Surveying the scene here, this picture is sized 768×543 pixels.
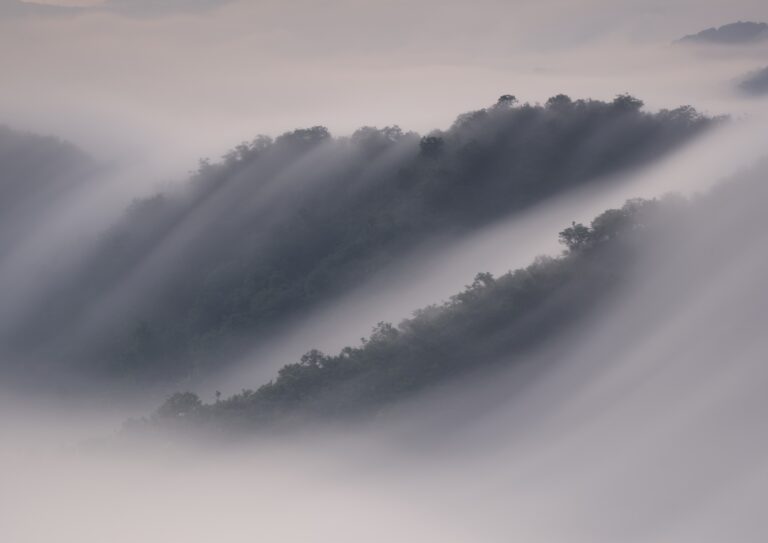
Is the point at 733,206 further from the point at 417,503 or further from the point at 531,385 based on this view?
the point at 417,503

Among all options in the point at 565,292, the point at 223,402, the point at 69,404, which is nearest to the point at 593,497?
the point at 565,292

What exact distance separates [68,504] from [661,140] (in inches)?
1239

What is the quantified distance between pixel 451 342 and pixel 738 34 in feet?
284

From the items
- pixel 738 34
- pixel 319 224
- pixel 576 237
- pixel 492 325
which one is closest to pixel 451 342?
pixel 492 325

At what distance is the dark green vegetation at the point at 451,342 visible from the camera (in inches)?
1228

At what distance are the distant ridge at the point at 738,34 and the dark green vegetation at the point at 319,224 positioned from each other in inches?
2339

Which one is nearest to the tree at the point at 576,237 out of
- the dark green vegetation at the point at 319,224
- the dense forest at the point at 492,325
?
the dense forest at the point at 492,325

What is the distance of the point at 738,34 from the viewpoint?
10962 cm

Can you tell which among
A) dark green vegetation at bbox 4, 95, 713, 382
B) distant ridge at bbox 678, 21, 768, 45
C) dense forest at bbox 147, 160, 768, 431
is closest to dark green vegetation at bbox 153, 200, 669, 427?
dense forest at bbox 147, 160, 768, 431

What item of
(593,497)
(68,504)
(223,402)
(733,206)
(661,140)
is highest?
(661,140)

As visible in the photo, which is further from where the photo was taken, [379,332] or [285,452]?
[379,332]

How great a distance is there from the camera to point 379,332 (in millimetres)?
34562

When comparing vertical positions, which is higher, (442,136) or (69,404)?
(442,136)

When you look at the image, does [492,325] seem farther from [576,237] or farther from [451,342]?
[576,237]
